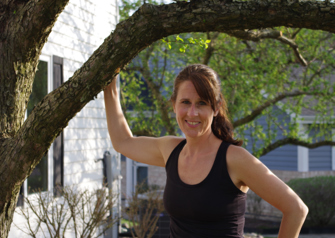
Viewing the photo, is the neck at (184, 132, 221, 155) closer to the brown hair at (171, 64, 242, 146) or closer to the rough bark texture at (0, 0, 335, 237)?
the brown hair at (171, 64, 242, 146)

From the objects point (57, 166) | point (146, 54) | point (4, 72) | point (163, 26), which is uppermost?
point (146, 54)

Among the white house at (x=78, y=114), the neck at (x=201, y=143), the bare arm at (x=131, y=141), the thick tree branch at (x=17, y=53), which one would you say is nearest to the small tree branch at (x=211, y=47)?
the white house at (x=78, y=114)

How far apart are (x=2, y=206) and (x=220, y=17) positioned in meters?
Answer: 1.62

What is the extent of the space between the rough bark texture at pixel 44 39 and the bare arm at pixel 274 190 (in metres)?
0.71

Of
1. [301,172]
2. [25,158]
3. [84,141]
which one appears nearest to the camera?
[25,158]

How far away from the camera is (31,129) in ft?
7.80

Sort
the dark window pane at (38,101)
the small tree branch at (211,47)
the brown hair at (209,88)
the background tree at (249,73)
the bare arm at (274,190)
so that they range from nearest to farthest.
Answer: the bare arm at (274,190), the brown hair at (209,88), the dark window pane at (38,101), the small tree branch at (211,47), the background tree at (249,73)

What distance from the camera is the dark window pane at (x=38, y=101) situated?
5.30m

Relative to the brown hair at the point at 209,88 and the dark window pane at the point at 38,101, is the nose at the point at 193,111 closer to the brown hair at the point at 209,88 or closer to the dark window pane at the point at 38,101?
the brown hair at the point at 209,88

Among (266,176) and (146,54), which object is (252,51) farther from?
(266,176)

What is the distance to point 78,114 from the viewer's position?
664cm

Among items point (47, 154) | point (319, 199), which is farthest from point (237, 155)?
point (319, 199)

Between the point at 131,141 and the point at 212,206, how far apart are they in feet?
2.64

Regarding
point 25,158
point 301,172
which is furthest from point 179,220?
point 301,172
